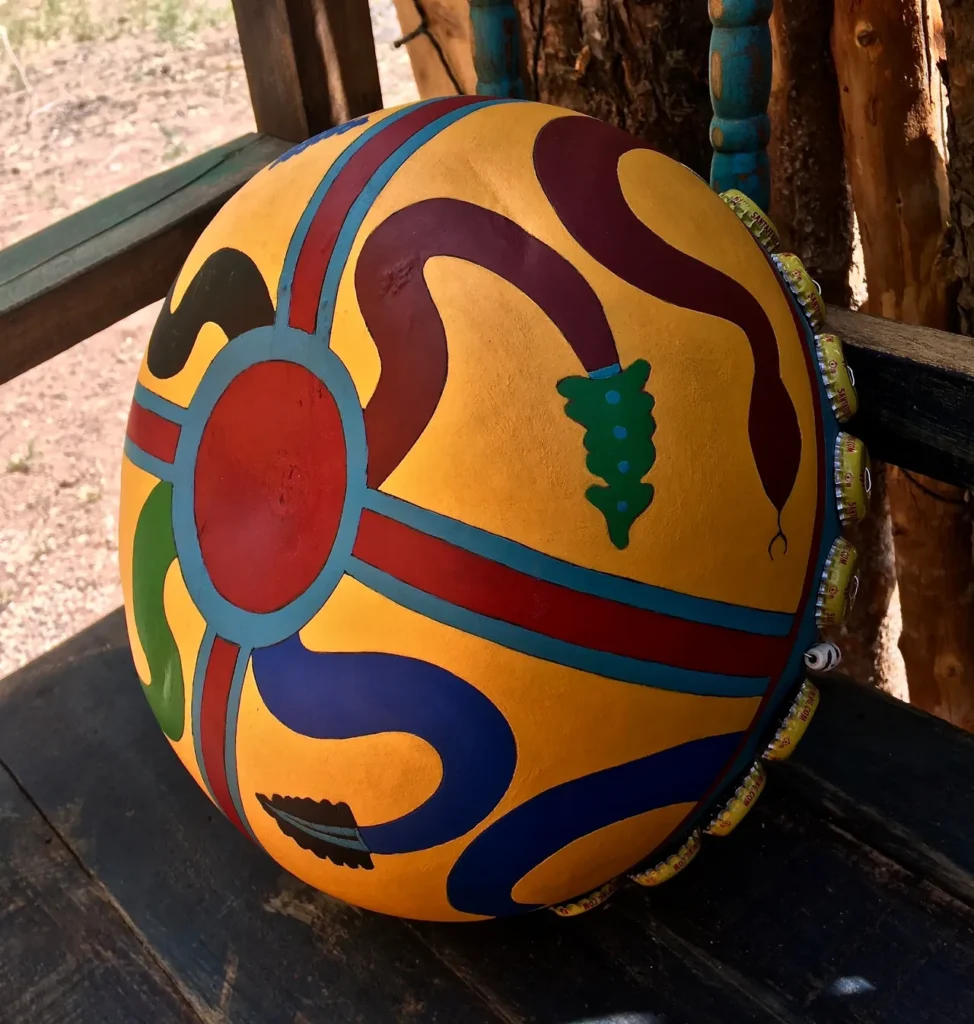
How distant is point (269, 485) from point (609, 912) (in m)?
0.51

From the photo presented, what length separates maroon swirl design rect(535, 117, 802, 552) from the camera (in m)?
0.76

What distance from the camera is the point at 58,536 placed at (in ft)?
8.89

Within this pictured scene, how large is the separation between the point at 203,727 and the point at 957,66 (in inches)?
36.4

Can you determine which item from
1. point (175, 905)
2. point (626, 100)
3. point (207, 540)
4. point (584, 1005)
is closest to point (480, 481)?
point (207, 540)

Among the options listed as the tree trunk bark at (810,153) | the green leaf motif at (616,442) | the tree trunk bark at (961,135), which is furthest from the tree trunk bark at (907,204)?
the green leaf motif at (616,442)

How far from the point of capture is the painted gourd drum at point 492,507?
28.5 inches

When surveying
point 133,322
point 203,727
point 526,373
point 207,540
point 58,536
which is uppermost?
point 526,373

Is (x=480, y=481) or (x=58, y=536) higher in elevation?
(x=480, y=481)

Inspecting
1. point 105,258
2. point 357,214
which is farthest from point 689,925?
point 105,258

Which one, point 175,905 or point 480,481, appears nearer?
point 480,481

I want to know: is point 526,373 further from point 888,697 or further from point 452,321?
point 888,697

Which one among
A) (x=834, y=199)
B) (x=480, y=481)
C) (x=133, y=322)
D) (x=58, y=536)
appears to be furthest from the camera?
(x=133, y=322)

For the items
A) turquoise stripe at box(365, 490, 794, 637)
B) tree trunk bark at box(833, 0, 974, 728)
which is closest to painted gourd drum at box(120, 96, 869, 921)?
turquoise stripe at box(365, 490, 794, 637)

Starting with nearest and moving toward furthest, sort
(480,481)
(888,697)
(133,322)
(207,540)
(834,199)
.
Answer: (480,481) < (207,540) < (888,697) < (834,199) < (133,322)
